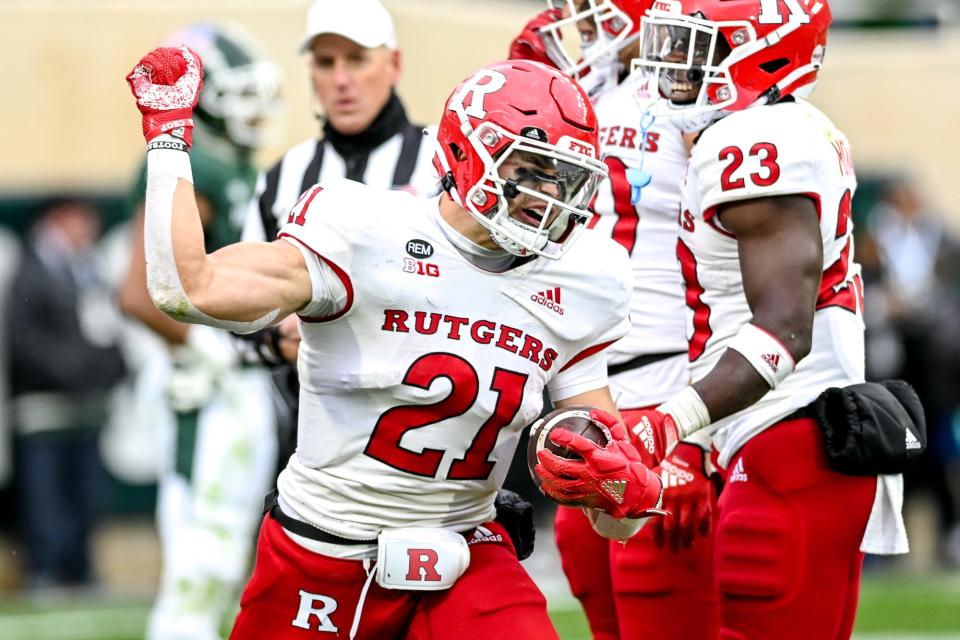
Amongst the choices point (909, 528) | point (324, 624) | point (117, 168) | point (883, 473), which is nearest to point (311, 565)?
point (324, 624)

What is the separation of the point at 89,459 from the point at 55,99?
257 cm

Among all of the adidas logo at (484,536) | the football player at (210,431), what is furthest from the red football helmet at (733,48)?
the football player at (210,431)

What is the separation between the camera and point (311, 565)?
378 cm

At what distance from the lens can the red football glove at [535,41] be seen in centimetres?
482

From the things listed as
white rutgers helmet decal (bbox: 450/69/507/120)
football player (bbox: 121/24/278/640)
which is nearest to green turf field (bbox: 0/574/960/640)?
football player (bbox: 121/24/278/640)

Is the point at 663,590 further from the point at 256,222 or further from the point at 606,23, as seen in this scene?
the point at 256,222

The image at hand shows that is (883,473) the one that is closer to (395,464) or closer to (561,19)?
(395,464)

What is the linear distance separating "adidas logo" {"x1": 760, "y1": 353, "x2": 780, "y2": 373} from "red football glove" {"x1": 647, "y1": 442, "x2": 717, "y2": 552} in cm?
66

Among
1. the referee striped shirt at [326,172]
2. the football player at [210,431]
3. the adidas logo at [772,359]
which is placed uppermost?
the adidas logo at [772,359]

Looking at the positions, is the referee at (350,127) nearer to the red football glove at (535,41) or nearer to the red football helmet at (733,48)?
the red football glove at (535,41)

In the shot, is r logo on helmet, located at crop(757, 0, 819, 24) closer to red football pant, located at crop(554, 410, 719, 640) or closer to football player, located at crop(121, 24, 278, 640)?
red football pant, located at crop(554, 410, 719, 640)

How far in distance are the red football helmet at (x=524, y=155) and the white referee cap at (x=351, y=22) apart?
1.51m

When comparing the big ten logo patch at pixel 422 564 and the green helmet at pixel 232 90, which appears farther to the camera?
the green helmet at pixel 232 90

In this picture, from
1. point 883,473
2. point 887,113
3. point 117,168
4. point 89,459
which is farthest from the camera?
point 887,113
